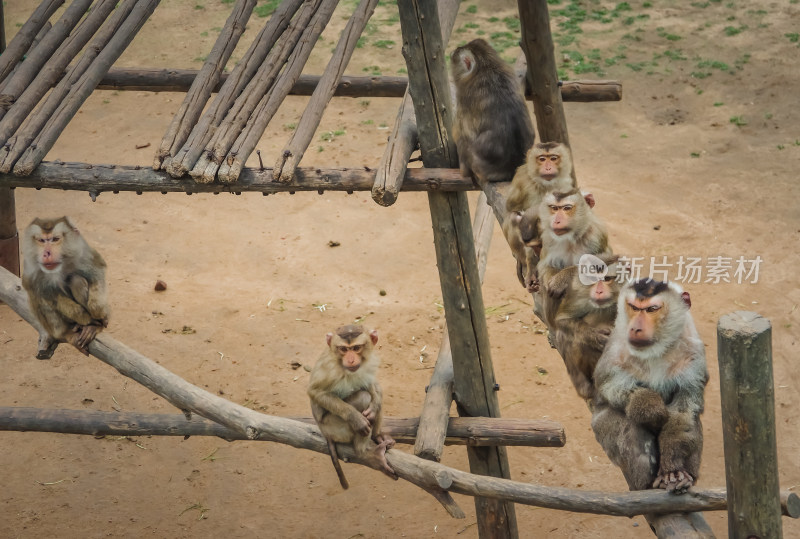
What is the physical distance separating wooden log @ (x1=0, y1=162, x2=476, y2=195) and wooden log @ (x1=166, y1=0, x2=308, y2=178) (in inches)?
5.1

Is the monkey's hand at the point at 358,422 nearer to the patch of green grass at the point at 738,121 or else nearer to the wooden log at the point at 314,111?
the wooden log at the point at 314,111

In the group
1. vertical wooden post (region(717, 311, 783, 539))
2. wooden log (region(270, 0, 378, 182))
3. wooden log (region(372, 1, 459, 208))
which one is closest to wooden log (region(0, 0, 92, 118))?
wooden log (region(270, 0, 378, 182))

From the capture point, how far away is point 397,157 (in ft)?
19.5

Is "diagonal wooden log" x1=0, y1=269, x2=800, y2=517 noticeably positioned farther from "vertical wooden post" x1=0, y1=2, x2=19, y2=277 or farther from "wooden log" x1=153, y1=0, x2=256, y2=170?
Result: "vertical wooden post" x1=0, y1=2, x2=19, y2=277

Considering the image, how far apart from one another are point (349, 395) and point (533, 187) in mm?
1692

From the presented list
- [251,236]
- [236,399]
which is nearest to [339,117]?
[251,236]

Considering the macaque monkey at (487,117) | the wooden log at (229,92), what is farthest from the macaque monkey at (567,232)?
the wooden log at (229,92)

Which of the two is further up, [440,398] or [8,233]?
[440,398]

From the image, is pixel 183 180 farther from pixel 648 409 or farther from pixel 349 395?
pixel 648 409

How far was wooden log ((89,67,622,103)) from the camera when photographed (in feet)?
27.8

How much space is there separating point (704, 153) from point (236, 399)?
6929mm

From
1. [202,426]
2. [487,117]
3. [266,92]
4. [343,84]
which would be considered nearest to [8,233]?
[343,84]

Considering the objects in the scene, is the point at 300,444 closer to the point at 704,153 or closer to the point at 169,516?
the point at 169,516

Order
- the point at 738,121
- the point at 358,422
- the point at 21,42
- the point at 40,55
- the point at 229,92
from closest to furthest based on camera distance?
the point at 358,422
the point at 229,92
the point at 40,55
the point at 21,42
the point at 738,121
